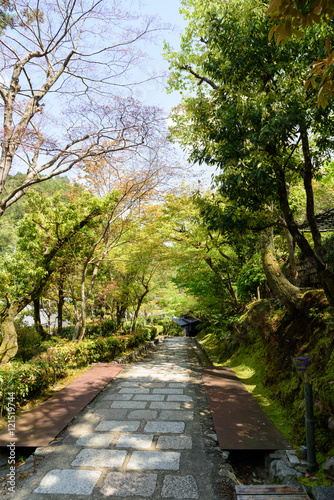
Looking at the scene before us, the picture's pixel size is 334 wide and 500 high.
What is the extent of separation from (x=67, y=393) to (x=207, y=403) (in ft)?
9.94

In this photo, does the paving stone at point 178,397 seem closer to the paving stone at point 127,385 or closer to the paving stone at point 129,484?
the paving stone at point 127,385

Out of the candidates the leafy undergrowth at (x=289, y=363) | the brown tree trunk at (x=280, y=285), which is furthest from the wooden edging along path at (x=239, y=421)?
the brown tree trunk at (x=280, y=285)

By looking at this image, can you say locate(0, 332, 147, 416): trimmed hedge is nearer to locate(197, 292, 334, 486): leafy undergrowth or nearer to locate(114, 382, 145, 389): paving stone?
locate(114, 382, 145, 389): paving stone

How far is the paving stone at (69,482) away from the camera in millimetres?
3020

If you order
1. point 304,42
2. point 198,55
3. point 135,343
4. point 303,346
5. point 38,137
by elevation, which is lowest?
point 135,343

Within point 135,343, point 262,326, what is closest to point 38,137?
point 262,326

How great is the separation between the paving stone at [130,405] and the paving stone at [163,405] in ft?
0.66

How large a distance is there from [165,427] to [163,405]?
1.06 m

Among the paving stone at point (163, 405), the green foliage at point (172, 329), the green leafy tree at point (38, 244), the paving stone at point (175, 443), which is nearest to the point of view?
the paving stone at point (175, 443)

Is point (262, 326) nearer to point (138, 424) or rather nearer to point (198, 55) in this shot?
point (138, 424)

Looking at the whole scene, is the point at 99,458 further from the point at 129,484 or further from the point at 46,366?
the point at 46,366

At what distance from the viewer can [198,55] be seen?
307 inches

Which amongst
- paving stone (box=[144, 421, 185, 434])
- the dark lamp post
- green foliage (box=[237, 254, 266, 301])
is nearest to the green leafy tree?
green foliage (box=[237, 254, 266, 301])

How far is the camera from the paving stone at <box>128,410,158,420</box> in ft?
16.3
